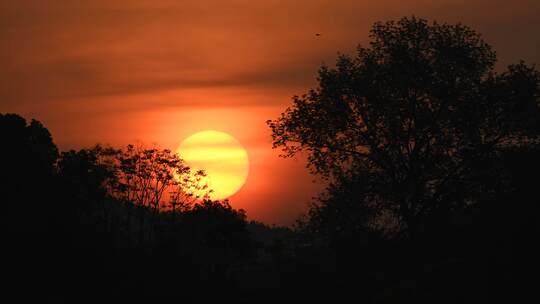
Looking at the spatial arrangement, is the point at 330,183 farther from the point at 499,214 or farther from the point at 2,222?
the point at 2,222

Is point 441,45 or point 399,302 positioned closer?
point 399,302

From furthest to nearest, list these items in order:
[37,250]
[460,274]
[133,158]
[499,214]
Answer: [133,158] < [37,250] < [499,214] < [460,274]

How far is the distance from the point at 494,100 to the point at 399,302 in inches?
920

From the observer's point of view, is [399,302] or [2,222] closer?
[399,302]

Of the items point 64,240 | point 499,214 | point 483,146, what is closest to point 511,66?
point 483,146

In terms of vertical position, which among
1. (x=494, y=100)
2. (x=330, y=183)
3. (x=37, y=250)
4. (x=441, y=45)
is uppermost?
(x=441, y=45)

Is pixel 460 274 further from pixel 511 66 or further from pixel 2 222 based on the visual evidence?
pixel 2 222

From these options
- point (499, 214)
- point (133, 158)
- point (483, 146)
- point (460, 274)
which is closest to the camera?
point (460, 274)

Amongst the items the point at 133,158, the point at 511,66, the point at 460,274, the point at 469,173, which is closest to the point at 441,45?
the point at 511,66

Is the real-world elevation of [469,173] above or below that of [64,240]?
above

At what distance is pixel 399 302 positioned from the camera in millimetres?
35031

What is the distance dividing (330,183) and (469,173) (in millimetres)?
10532

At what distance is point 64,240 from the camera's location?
Result: 51.8 meters

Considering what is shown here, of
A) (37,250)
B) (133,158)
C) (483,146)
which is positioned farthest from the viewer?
(133,158)
